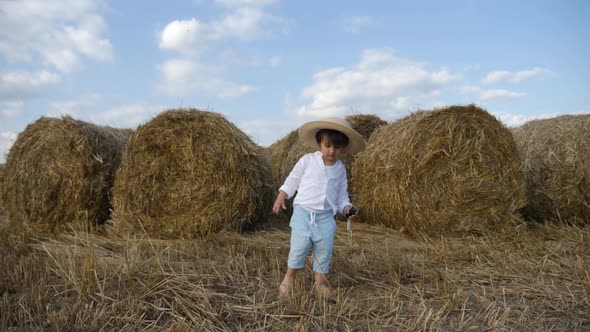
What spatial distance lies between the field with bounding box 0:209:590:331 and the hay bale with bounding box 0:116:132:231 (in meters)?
1.60

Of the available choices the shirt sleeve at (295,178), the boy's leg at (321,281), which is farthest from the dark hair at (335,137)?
the boy's leg at (321,281)

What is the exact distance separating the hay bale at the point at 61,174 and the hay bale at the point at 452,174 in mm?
3676

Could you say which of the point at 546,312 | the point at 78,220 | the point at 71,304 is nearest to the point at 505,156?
the point at 546,312

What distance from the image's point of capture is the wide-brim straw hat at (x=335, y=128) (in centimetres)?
361

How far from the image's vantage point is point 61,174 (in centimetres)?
646

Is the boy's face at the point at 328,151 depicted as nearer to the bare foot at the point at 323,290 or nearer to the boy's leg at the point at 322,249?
the boy's leg at the point at 322,249

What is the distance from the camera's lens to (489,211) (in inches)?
231

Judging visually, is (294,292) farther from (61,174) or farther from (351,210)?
(61,174)

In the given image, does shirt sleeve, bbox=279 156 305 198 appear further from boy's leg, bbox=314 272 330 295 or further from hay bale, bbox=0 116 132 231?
hay bale, bbox=0 116 132 231

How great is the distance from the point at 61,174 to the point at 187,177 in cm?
177

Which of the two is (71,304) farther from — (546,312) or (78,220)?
(78,220)

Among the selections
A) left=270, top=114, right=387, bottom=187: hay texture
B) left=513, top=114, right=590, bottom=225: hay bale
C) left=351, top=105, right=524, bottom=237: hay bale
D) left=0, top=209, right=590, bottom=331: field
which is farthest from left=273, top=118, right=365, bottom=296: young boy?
left=513, top=114, right=590, bottom=225: hay bale

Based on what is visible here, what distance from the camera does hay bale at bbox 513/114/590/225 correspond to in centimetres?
657

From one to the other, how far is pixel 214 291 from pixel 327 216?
37.3 inches
